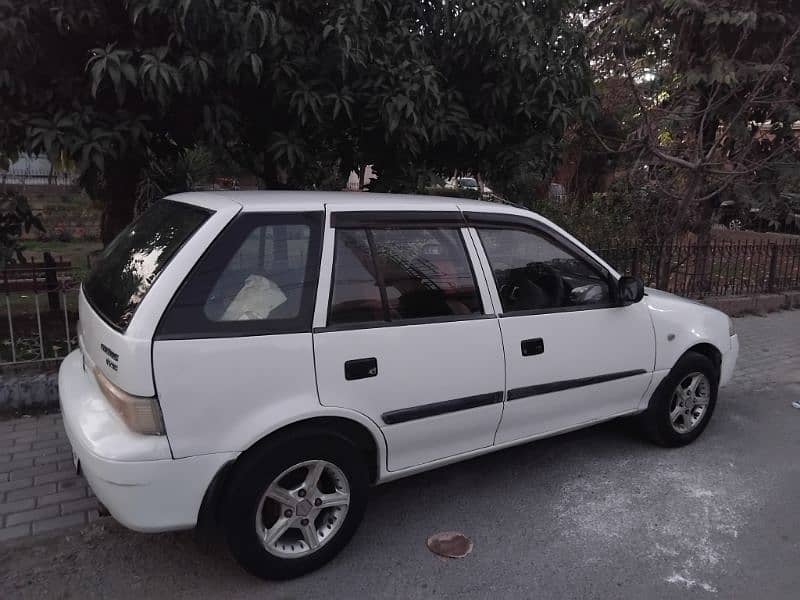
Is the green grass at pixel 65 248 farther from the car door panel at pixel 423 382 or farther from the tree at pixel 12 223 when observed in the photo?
the car door panel at pixel 423 382

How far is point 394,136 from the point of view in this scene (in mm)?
4656

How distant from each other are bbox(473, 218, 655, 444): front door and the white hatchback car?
0.5 inches

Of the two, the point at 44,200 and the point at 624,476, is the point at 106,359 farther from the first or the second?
the point at 44,200

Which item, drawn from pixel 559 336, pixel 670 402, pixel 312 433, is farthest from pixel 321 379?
pixel 670 402

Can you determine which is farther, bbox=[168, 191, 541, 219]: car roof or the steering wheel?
the steering wheel

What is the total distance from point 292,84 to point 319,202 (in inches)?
70.1

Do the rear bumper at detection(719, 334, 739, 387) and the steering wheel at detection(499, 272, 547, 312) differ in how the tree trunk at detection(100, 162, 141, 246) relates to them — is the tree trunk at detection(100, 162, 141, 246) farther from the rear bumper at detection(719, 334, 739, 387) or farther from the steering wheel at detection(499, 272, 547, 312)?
the rear bumper at detection(719, 334, 739, 387)

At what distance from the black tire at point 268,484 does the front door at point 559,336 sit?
36.7 inches

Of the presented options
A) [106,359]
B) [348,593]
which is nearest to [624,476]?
[348,593]

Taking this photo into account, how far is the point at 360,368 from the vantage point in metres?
2.80

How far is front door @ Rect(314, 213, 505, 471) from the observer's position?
9.21 feet

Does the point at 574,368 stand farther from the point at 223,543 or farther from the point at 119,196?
the point at 119,196

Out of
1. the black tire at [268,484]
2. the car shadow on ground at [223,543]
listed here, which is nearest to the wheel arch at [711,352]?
the car shadow on ground at [223,543]

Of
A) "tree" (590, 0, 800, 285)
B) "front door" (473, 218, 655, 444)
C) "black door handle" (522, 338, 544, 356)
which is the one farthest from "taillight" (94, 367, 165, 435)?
"tree" (590, 0, 800, 285)
